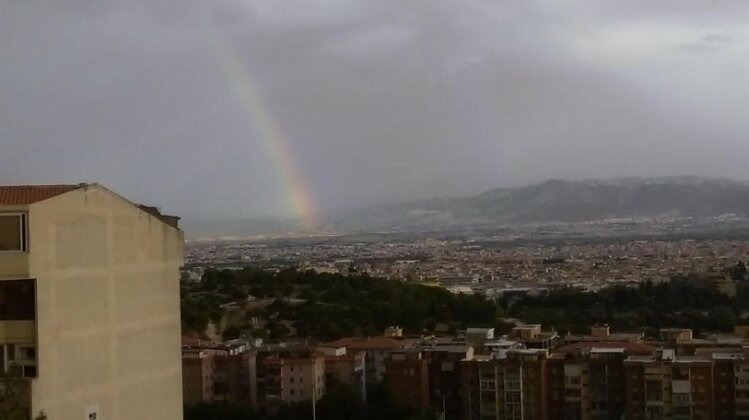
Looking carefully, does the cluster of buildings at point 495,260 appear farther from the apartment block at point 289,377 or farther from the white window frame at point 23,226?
the white window frame at point 23,226

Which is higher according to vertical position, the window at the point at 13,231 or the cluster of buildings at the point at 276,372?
the window at the point at 13,231

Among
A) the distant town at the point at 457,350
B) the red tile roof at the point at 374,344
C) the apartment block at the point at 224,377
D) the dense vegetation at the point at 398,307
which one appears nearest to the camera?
the distant town at the point at 457,350

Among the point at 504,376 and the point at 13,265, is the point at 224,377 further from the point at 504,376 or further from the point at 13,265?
the point at 13,265

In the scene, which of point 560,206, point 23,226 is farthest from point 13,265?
point 560,206

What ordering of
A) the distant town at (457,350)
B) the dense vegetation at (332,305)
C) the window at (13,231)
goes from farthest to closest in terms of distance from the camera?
1. the dense vegetation at (332,305)
2. the distant town at (457,350)
3. the window at (13,231)

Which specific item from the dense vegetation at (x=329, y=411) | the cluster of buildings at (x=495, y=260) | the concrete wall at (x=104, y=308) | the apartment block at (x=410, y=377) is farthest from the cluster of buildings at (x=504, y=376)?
the cluster of buildings at (x=495, y=260)

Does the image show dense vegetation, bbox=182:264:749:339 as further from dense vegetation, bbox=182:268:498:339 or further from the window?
the window

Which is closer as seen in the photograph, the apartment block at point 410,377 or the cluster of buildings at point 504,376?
the cluster of buildings at point 504,376

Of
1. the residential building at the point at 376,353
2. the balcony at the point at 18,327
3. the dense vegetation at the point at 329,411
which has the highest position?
the balcony at the point at 18,327
